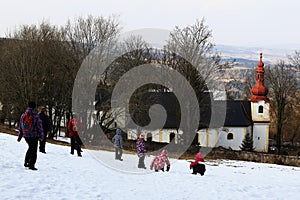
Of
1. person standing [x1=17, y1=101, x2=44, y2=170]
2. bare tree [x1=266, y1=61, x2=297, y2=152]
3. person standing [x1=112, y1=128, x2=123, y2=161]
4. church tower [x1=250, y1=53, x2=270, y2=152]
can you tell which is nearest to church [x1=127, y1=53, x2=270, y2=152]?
church tower [x1=250, y1=53, x2=270, y2=152]

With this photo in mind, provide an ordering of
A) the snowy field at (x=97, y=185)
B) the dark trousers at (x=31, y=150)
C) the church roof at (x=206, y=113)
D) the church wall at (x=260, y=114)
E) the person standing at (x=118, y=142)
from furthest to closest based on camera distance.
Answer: the church wall at (x=260, y=114) < the church roof at (x=206, y=113) < the person standing at (x=118, y=142) < the dark trousers at (x=31, y=150) < the snowy field at (x=97, y=185)

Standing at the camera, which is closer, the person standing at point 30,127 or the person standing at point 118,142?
the person standing at point 30,127

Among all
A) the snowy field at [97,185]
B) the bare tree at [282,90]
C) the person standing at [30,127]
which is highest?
the bare tree at [282,90]

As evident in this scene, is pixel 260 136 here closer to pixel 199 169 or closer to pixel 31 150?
pixel 199 169

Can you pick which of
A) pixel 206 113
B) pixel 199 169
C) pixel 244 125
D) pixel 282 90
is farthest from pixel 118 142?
pixel 282 90

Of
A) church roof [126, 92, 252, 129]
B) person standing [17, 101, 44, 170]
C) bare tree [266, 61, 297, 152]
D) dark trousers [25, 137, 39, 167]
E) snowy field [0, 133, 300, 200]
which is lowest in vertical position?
snowy field [0, 133, 300, 200]

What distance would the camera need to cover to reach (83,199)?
9.38 metres

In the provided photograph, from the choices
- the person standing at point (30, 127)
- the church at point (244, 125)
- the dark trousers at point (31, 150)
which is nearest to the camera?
the person standing at point (30, 127)

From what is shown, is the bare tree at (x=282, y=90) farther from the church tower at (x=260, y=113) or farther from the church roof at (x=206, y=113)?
the church roof at (x=206, y=113)

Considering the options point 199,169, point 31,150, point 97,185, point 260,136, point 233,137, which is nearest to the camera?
point 97,185

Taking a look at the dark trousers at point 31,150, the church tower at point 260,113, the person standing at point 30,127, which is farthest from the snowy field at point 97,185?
the church tower at point 260,113

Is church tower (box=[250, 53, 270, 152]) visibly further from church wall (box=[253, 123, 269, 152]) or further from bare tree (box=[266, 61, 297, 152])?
bare tree (box=[266, 61, 297, 152])

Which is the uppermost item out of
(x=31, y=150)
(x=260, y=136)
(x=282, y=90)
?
(x=282, y=90)

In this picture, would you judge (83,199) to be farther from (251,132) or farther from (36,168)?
(251,132)
